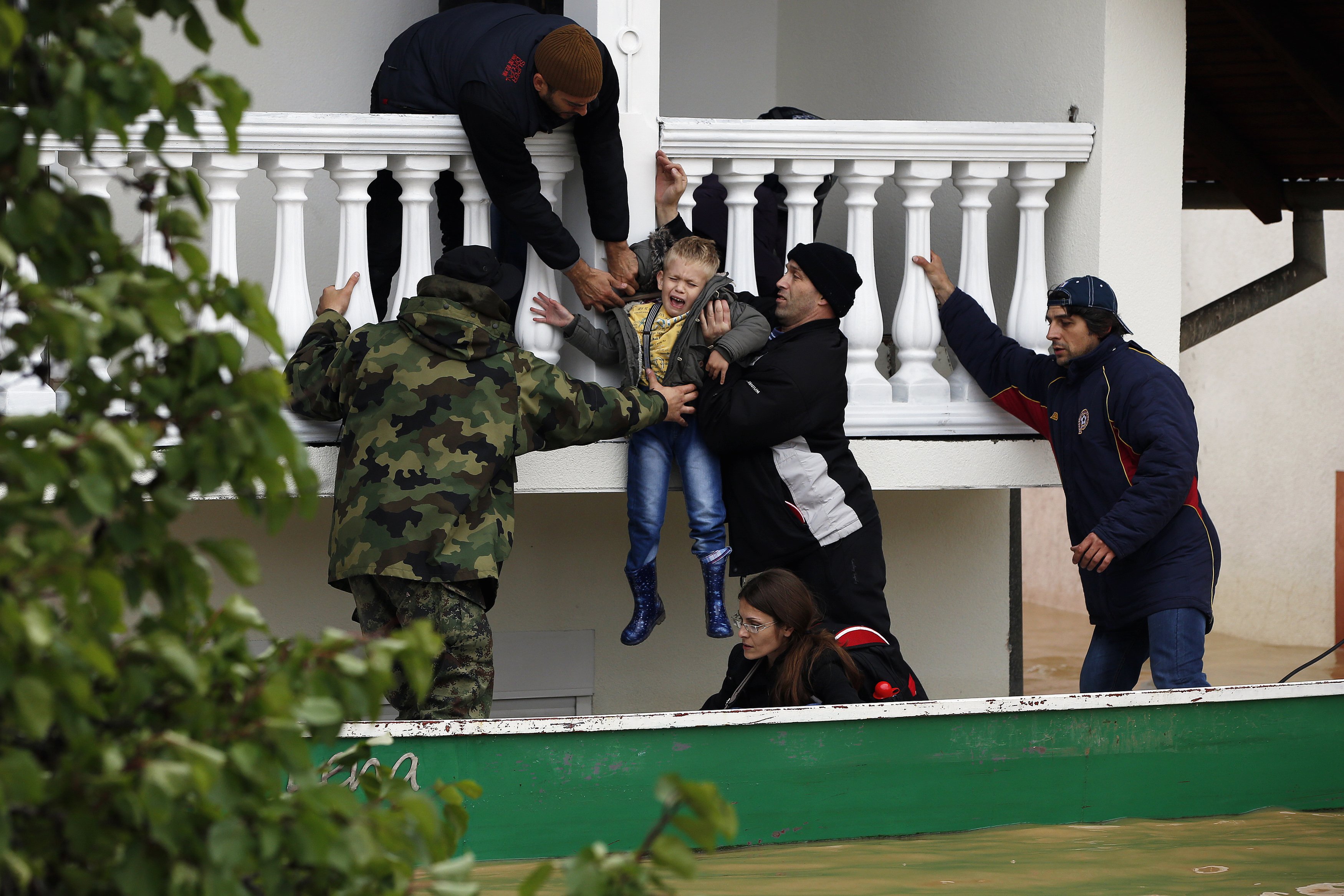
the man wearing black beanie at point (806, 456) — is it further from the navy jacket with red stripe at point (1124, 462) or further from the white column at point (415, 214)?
the white column at point (415, 214)

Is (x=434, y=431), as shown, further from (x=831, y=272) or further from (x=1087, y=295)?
(x=1087, y=295)

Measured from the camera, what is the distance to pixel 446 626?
12.7 ft

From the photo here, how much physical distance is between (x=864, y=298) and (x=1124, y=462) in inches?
39.6

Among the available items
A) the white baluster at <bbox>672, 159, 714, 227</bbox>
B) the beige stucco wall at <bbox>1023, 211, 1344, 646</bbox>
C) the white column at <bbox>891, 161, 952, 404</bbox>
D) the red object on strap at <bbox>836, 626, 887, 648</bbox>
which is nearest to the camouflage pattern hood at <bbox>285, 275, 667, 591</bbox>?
the white baluster at <bbox>672, 159, 714, 227</bbox>

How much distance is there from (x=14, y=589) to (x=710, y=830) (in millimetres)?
706

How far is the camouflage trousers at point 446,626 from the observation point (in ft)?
12.6

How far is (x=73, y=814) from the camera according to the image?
1364 mm

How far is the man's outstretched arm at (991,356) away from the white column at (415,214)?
5.40ft

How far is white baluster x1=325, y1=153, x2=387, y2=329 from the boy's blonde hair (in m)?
0.96

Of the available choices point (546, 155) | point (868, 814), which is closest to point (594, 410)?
point (546, 155)

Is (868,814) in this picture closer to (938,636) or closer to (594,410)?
(594,410)

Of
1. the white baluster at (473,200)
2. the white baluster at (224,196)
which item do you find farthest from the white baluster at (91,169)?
the white baluster at (473,200)

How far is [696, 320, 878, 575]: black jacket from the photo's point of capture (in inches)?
168

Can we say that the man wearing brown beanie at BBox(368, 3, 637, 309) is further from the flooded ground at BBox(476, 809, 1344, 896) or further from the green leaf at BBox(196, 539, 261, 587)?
the green leaf at BBox(196, 539, 261, 587)
